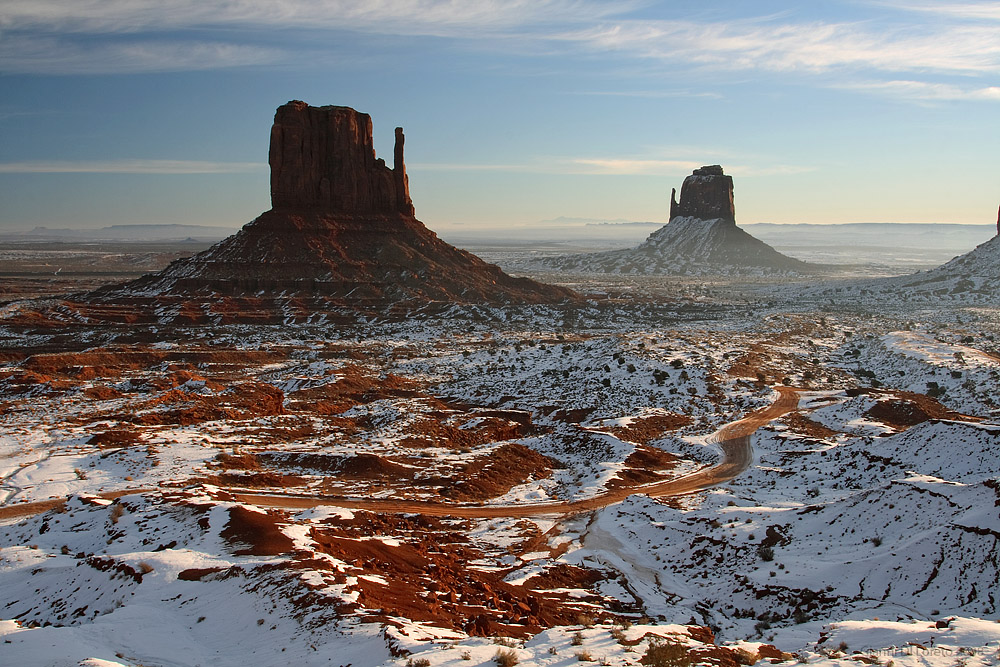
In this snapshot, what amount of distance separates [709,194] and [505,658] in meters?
171

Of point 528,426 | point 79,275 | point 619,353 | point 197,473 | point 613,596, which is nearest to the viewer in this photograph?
point 613,596

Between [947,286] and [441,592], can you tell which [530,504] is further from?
[947,286]

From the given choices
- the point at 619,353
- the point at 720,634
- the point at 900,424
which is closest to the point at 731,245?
→ the point at 619,353

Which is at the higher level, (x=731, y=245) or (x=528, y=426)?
(x=731, y=245)

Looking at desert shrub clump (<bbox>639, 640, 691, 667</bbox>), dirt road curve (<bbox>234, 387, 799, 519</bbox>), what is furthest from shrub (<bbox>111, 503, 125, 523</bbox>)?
desert shrub clump (<bbox>639, 640, 691, 667</bbox>)

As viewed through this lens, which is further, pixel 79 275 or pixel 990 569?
pixel 79 275

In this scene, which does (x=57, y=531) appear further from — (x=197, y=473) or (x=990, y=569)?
(x=990, y=569)

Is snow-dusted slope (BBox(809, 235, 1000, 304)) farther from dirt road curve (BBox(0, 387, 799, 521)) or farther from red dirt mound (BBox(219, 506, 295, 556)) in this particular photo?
red dirt mound (BBox(219, 506, 295, 556))

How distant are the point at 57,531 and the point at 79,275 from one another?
137971 millimetres

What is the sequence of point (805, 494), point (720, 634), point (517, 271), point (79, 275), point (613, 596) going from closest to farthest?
point (720, 634)
point (613, 596)
point (805, 494)
point (79, 275)
point (517, 271)

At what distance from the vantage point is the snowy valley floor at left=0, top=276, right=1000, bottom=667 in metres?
13.5

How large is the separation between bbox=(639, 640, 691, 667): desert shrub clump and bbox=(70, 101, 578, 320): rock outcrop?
194ft

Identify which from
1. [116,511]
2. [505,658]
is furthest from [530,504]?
[116,511]

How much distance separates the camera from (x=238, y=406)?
120ft
